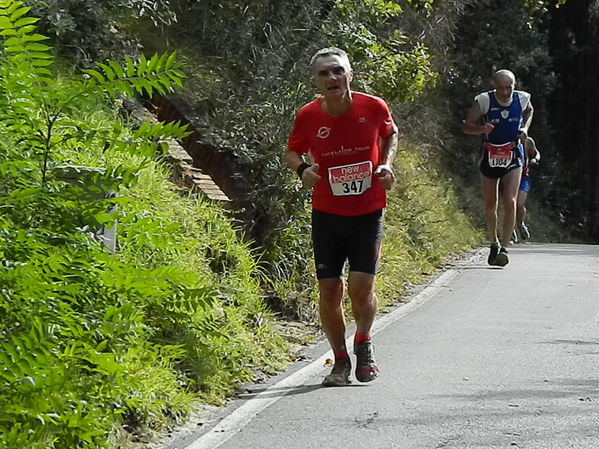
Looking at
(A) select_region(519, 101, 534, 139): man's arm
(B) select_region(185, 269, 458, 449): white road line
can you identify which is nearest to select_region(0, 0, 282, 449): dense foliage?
(B) select_region(185, 269, 458, 449): white road line

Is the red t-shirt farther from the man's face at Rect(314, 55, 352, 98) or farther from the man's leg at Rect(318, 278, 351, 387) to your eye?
the man's leg at Rect(318, 278, 351, 387)

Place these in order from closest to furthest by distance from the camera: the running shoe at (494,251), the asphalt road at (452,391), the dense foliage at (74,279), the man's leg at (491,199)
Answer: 1. the dense foliage at (74,279)
2. the asphalt road at (452,391)
3. the man's leg at (491,199)
4. the running shoe at (494,251)

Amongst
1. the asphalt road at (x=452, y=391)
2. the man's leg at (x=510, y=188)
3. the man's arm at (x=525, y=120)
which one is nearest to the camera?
the asphalt road at (x=452, y=391)

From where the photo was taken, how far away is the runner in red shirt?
27.5 feet

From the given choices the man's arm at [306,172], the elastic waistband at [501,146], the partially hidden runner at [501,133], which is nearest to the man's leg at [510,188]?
the partially hidden runner at [501,133]

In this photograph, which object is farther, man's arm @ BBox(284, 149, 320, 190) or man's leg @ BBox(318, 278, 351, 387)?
man's leg @ BBox(318, 278, 351, 387)

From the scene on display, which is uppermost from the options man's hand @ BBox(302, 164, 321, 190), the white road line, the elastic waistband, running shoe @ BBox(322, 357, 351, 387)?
the elastic waistband

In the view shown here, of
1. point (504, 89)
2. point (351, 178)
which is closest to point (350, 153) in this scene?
point (351, 178)

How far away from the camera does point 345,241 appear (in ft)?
28.3

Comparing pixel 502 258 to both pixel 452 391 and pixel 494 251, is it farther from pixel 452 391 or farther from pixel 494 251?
pixel 452 391

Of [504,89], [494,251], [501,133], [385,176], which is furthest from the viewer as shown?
[494,251]

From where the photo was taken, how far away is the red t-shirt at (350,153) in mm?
8406

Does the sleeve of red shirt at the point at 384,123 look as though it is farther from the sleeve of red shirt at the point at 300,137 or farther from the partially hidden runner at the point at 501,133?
the partially hidden runner at the point at 501,133

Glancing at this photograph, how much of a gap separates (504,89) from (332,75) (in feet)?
21.5
